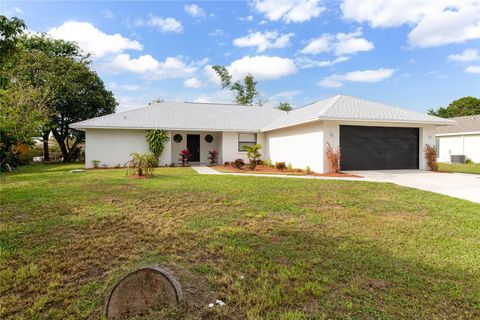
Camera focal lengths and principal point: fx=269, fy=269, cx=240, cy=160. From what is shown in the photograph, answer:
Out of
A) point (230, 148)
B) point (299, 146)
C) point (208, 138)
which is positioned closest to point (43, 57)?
point (208, 138)

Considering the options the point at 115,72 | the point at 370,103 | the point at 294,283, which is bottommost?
the point at 294,283

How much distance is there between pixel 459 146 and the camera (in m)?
23.3

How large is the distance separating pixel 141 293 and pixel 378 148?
14.2m

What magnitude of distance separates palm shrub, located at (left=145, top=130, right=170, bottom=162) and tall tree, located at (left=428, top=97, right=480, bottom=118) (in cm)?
5158

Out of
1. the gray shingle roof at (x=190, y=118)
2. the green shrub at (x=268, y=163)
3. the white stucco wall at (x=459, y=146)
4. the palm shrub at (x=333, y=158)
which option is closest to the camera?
the palm shrub at (x=333, y=158)

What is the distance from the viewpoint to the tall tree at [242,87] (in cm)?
3859

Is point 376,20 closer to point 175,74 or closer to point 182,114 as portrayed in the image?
point 182,114

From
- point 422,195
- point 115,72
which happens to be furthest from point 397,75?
point 115,72

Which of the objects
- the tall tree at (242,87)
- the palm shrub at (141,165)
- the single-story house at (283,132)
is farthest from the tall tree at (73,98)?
the tall tree at (242,87)

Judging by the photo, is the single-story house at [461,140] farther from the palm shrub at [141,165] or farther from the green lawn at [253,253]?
the palm shrub at [141,165]

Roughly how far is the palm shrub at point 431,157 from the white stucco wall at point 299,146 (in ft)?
20.1

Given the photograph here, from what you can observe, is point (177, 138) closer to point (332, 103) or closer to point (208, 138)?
point (208, 138)

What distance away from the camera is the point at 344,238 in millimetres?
4438

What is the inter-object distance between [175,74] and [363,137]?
16.5 metres
